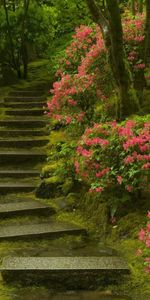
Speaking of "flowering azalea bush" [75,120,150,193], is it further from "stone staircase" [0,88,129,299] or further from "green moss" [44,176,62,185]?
"green moss" [44,176,62,185]

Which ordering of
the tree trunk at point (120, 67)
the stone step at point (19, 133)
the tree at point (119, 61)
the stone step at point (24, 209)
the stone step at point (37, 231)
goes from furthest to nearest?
the stone step at point (19, 133), the tree at point (119, 61), the tree trunk at point (120, 67), the stone step at point (24, 209), the stone step at point (37, 231)

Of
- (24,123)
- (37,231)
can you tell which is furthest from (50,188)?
(24,123)

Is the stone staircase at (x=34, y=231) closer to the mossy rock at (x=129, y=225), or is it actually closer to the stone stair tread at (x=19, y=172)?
the stone stair tread at (x=19, y=172)

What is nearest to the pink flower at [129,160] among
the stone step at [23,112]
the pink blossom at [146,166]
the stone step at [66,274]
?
the pink blossom at [146,166]

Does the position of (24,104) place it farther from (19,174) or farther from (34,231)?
(34,231)

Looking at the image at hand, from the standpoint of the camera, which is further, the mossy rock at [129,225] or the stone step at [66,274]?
the mossy rock at [129,225]

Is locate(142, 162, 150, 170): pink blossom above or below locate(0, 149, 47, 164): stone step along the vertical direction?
above

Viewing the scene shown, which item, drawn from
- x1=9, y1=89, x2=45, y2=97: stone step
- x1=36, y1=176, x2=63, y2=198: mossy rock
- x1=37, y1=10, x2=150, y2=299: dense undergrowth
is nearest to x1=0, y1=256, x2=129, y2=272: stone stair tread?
x1=37, y1=10, x2=150, y2=299: dense undergrowth

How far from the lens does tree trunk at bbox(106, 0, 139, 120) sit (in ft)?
23.4

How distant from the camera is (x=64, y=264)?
5.14m

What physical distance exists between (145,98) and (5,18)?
6.12 metres

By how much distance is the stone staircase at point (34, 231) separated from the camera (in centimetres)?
503

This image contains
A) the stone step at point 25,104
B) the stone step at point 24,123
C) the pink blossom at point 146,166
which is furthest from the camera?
the stone step at point 25,104

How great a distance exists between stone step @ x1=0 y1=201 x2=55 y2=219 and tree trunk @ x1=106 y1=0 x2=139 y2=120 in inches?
73.3
